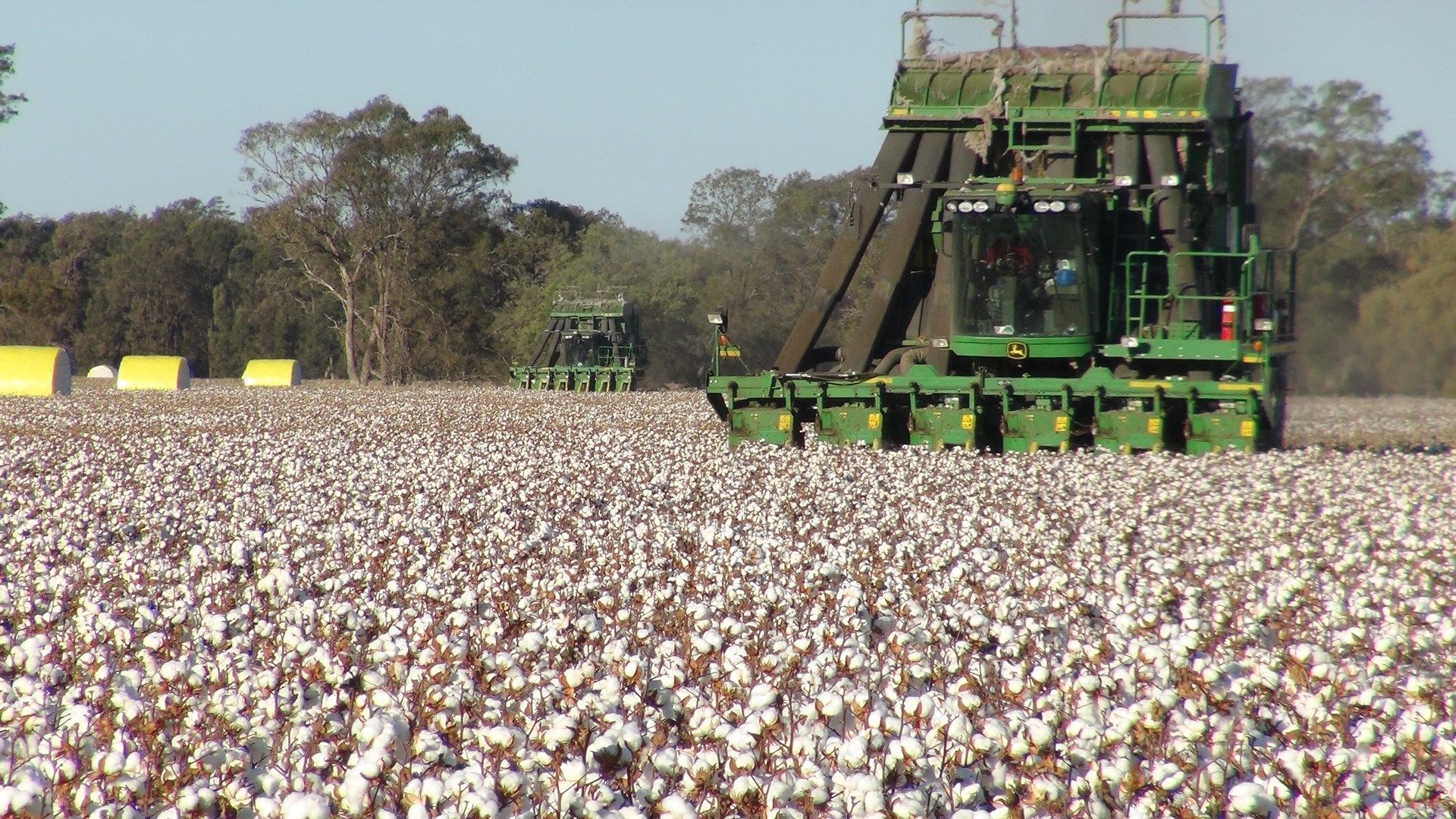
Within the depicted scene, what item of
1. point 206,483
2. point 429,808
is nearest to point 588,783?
point 429,808

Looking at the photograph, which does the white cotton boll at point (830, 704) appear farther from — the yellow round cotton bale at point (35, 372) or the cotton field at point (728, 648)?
the yellow round cotton bale at point (35, 372)

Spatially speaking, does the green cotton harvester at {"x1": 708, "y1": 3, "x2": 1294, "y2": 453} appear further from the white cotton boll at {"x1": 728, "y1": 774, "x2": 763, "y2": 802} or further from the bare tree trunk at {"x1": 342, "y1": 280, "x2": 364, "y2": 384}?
the bare tree trunk at {"x1": 342, "y1": 280, "x2": 364, "y2": 384}

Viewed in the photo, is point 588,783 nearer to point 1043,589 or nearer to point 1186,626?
point 1186,626

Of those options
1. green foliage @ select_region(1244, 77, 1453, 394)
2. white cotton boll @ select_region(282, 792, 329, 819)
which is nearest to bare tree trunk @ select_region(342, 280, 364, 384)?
green foliage @ select_region(1244, 77, 1453, 394)

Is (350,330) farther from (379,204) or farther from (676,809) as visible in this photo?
(676,809)

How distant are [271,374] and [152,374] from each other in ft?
24.0

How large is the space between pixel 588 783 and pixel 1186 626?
310 centimetres

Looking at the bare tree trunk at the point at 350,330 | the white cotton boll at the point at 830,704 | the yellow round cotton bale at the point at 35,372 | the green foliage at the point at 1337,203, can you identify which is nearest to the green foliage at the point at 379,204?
the bare tree trunk at the point at 350,330

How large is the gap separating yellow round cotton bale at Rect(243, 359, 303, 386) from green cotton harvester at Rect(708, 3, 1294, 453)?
123 feet

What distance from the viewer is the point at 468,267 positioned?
66625mm

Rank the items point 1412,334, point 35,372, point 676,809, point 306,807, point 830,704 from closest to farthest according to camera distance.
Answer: point 306,807 → point 676,809 → point 830,704 → point 1412,334 → point 35,372

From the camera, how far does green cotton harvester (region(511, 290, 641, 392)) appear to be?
1950 inches

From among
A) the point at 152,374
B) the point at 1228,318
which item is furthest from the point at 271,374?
the point at 1228,318

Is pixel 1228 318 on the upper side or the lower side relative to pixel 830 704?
upper
